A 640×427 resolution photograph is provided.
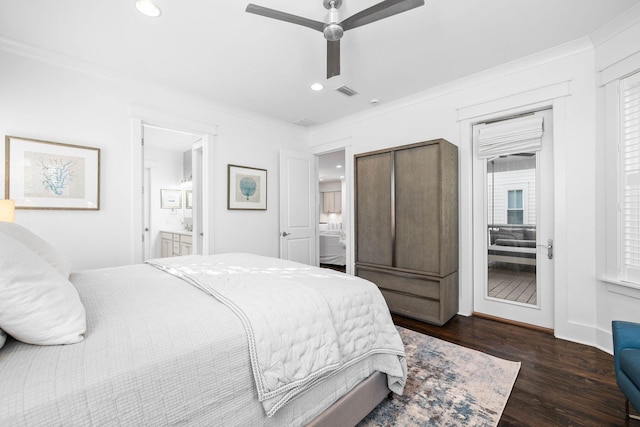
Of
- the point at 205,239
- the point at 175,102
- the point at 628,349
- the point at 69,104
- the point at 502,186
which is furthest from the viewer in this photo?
the point at 205,239

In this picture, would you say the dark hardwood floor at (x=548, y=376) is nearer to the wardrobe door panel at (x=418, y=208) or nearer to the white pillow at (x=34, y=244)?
the wardrobe door panel at (x=418, y=208)

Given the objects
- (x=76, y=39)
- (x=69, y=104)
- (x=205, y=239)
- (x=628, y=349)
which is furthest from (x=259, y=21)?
(x=628, y=349)

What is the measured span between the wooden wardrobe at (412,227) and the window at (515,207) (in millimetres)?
531

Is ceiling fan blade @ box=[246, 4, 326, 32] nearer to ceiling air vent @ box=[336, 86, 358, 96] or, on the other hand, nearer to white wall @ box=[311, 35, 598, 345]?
ceiling air vent @ box=[336, 86, 358, 96]

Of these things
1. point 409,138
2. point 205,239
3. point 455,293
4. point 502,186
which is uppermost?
point 409,138

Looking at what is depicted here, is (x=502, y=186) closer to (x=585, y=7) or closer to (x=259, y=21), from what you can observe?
(x=585, y=7)

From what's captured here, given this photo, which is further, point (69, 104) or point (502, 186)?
point (502, 186)

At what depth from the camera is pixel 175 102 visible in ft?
11.4

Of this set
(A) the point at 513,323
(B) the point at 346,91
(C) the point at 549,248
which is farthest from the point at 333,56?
(A) the point at 513,323

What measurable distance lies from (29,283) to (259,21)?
223cm

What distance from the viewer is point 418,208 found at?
3098 millimetres

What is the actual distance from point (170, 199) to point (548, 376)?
21.7 ft

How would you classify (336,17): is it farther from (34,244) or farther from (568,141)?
(568,141)

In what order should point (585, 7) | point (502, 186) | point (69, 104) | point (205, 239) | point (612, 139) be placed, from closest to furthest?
point (585, 7)
point (612, 139)
point (69, 104)
point (502, 186)
point (205, 239)
